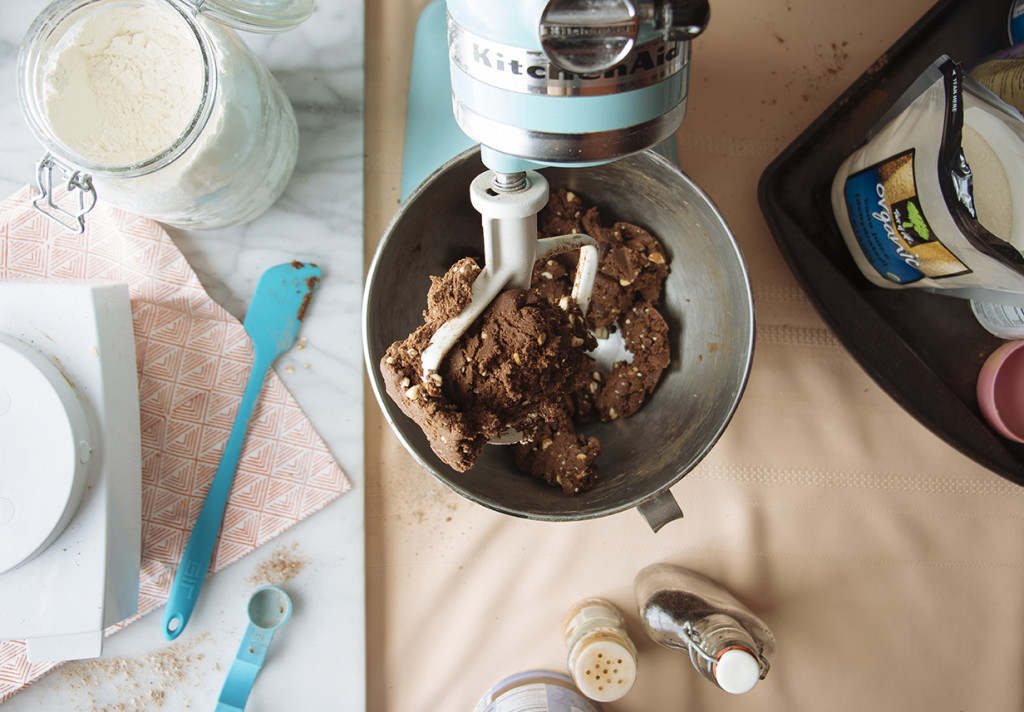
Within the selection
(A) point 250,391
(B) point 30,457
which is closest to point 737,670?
(A) point 250,391

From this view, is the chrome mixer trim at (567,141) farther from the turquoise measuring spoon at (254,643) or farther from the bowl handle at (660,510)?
the turquoise measuring spoon at (254,643)

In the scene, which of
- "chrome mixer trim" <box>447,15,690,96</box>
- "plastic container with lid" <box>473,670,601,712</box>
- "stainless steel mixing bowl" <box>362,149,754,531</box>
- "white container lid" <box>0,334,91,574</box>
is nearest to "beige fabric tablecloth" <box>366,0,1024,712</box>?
"plastic container with lid" <box>473,670,601,712</box>

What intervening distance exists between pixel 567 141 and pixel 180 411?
55cm

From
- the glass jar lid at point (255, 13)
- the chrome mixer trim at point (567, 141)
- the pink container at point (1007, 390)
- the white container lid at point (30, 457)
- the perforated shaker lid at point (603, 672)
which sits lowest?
the perforated shaker lid at point (603, 672)

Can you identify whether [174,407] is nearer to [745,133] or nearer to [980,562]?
[745,133]

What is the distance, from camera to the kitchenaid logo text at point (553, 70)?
331mm

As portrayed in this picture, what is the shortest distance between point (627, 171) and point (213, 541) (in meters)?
0.57

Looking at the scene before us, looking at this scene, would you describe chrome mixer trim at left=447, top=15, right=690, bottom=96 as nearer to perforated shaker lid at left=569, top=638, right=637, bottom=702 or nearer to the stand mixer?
the stand mixer

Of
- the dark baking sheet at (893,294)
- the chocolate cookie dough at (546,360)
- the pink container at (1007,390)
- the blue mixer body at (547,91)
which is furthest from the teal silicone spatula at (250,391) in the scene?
the pink container at (1007,390)

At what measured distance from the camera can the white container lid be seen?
57cm

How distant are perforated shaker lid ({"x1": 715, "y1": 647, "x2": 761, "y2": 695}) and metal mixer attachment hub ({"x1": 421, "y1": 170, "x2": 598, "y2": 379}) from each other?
0.40m

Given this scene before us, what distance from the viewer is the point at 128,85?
0.56m

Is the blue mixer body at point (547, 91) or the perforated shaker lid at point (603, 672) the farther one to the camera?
the perforated shaker lid at point (603, 672)

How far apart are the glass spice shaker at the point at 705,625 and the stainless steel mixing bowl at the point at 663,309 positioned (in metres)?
0.17
